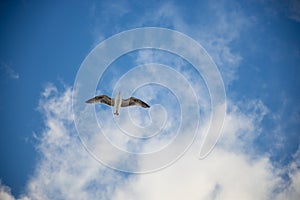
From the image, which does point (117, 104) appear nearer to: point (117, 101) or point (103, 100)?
point (117, 101)

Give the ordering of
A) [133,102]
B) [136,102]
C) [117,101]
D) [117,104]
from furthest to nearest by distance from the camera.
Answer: [136,102], [133,102], [117,104], [117,101]

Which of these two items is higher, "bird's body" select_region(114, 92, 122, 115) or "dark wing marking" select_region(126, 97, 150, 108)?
"dark wing marking" select_region(126, 97, 150, 108)

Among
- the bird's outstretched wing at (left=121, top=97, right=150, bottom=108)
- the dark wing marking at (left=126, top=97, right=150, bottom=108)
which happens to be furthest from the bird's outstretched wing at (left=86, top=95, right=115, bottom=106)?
the dark wing marking at (left=126, top=97, right=150, bottom=108)

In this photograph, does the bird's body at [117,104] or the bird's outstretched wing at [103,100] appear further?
the bird's outstretched wing at [103,100]

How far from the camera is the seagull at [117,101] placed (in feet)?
91.7

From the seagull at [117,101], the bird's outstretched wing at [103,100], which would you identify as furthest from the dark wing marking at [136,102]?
the bird's outstretched wing at [103,100]

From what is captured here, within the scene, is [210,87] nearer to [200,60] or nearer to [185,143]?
[200,60]

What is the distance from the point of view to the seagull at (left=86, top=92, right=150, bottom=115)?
27947 millimetres

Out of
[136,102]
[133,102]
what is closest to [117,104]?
[133,102]

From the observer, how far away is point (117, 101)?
27.8 metres

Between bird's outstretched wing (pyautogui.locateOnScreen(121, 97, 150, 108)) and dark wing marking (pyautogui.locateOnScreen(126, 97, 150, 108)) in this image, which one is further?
dark wing marking (pyautogui.locateOnScreen(126, 97, 150, 108))

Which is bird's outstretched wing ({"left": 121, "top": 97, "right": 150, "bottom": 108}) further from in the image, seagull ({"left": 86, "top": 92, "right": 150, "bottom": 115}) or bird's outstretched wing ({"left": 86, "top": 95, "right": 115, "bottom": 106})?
bird's outstretched wing ({"left": 86, "top": 95, "right": 115, "bottom": 106})

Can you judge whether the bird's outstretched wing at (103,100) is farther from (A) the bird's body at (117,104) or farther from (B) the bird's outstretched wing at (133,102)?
(B) the bird's outstretched wing at (133,102)

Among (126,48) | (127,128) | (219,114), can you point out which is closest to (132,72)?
(126,48)
